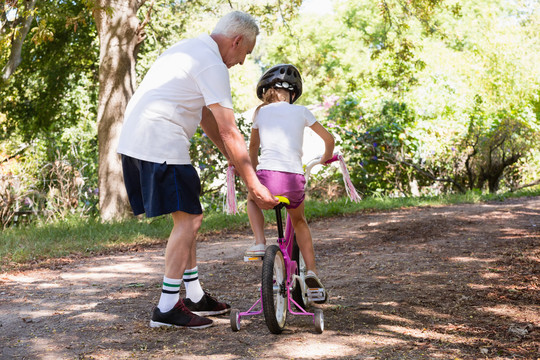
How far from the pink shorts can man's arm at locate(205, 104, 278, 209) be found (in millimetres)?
325

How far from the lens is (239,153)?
11.7ft

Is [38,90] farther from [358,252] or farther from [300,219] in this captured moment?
[300,219]

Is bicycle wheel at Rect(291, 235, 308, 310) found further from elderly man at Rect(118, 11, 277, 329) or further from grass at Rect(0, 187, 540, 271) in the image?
grass at Rect(0, 187, 540, 271)

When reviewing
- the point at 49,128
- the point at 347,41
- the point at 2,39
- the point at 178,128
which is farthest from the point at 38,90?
the point at 347,41

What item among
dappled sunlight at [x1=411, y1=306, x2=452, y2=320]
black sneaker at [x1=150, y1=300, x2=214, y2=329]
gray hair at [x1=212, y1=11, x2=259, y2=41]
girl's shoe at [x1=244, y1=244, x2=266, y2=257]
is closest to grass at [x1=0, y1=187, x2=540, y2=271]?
black sneaker at [x1=150, y1=300, x2=214, y2=329]

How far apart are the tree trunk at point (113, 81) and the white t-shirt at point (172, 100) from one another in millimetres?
6186

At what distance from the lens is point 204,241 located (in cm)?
820

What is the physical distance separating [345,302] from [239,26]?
2136 millimetres

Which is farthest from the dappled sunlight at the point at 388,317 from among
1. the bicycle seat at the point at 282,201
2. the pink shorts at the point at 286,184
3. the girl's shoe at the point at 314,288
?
the bicycle seat at the point at 282,201

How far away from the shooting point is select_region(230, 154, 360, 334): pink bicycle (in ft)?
11.5

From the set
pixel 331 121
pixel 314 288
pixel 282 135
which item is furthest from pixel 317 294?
pixel 331 121

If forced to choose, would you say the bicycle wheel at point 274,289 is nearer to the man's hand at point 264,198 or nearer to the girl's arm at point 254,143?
the man's hand at point 264,198

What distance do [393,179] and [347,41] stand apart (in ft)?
86.7

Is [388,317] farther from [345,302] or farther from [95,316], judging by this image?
[95,316]
